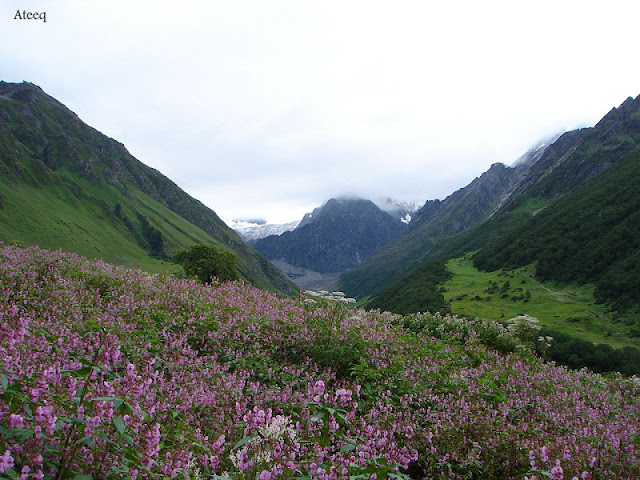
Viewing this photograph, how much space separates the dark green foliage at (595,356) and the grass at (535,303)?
1043cm


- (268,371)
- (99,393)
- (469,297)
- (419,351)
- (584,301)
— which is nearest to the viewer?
(99,393)

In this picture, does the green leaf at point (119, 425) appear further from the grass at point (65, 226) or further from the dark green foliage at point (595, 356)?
the grass at point (65, 226)

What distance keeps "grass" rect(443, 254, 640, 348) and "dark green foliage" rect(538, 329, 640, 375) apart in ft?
34.2

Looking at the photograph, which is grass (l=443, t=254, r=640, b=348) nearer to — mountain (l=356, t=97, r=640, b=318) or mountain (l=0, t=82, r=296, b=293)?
mountain (l=356, t=97, r=640, b=318)

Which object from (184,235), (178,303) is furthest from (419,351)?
(184,235)

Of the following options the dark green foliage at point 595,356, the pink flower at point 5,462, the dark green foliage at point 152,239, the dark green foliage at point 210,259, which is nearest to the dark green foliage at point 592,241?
the dark green foliage at point 595,356

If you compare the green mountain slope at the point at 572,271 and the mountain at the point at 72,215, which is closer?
the green mountain slope at the point at 572,271

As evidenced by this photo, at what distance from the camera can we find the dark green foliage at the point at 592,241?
384 feet

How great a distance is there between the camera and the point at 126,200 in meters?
199

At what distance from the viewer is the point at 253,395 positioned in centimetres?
650

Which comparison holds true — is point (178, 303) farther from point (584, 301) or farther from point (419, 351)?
point (584, 301)

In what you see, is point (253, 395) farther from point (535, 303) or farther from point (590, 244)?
point (590, 244)

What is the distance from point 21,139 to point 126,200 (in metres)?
62.3

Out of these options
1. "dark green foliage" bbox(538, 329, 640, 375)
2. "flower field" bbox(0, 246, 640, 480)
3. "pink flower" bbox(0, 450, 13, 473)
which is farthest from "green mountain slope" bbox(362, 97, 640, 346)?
"pink flower" bbox(0, 450, 13, 473)
